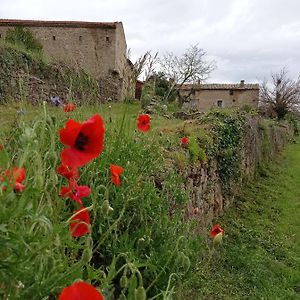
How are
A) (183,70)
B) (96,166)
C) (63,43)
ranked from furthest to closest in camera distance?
(183,70) → (63,43) → (96,166)

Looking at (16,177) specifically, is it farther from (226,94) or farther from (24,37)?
(226,94)

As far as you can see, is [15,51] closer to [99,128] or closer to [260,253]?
[260,253]

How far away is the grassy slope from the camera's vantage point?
4.07 m

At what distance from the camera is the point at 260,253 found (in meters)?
5.23

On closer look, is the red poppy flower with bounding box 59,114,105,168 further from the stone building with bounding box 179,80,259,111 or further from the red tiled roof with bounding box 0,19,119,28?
the stone building with bounding box 179,80,259,111

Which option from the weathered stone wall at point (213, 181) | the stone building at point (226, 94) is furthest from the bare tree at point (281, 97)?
the weathered stone wall at point (213, 181)

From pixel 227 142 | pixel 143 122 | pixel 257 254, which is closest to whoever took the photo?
pixel 143 122

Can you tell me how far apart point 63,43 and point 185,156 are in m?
18.8

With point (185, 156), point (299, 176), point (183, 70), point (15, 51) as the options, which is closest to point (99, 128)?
point (185, 156)

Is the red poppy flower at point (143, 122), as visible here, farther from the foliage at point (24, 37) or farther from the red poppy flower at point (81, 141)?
the foliage at point (24, 37)

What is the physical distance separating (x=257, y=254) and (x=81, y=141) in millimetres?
4450

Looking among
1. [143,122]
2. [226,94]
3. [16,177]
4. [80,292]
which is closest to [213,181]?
[143,122]

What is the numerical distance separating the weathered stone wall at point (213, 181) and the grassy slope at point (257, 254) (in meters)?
0.25

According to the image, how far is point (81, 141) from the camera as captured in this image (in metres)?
1.15
